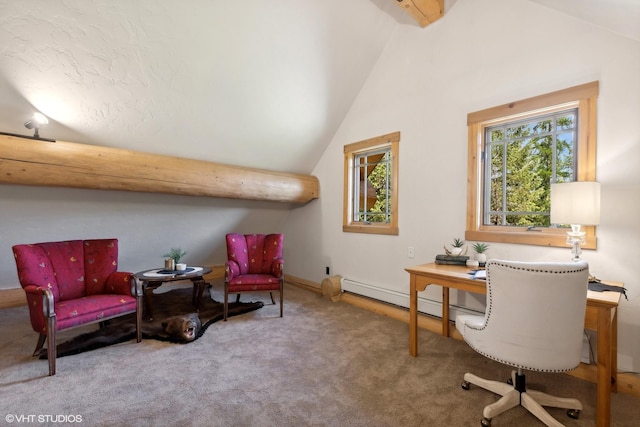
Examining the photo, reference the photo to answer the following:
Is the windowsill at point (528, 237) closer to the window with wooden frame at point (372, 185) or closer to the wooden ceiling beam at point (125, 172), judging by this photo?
the window with wooden frame at point (372, 185)

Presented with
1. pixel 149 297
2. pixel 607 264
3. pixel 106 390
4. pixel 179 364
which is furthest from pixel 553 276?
pixel 149 297

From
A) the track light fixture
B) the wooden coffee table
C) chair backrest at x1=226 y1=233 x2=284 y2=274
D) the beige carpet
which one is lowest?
the beige carpet

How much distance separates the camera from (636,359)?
196cm

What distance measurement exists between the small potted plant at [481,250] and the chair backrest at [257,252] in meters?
2.24

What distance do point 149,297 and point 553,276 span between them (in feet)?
11.6

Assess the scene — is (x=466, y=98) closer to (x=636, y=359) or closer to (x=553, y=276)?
(x=553, y=276)

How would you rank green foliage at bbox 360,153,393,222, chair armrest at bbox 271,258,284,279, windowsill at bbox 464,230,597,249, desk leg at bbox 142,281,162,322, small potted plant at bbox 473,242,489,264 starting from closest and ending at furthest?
1. windowsill at bbox 464,230,597,249
2. small potted plant at bbox 473,242,489,264
3. desk leg at bbox 142,281,162,322
4. chair armrest at bbox 271,258,284,279
5. green foliage at bbox 360,153,393,222

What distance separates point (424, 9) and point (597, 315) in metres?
2.95

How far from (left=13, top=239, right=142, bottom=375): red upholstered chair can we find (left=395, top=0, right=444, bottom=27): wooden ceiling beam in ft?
12.0

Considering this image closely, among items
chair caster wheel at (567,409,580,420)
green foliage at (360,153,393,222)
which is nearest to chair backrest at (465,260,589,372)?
chair caster wheel at (567,409,580,420)

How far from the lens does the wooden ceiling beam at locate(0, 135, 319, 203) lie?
7.98 ft

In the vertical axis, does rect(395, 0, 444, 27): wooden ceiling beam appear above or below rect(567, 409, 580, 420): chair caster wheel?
above

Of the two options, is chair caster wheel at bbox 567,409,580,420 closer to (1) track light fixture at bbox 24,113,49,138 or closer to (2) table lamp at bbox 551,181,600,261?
(2) table lamp at bbox 551,181,600,261

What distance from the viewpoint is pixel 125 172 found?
288 cm
